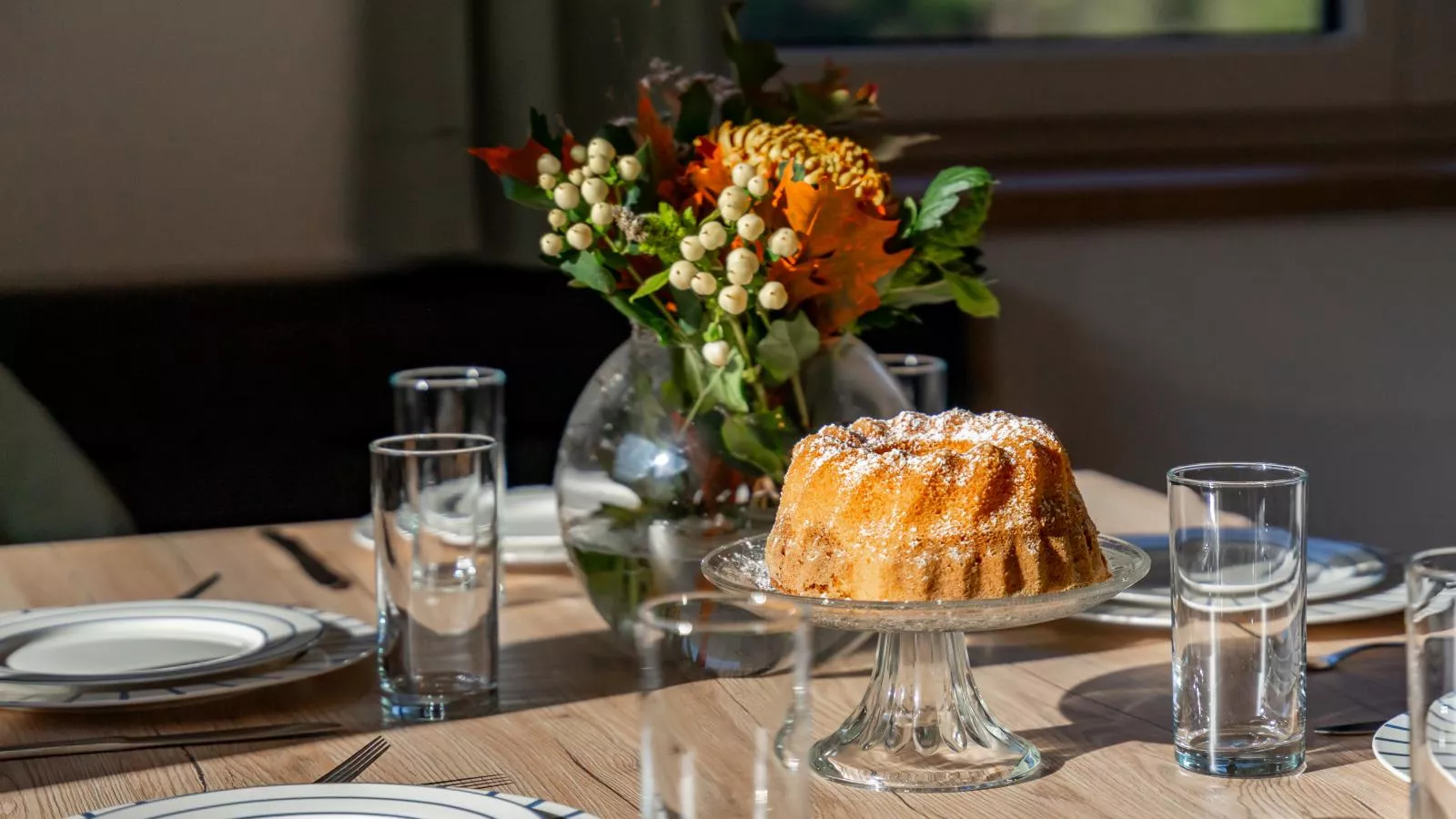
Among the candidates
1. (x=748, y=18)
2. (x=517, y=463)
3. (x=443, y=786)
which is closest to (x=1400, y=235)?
(x=748, y=18)

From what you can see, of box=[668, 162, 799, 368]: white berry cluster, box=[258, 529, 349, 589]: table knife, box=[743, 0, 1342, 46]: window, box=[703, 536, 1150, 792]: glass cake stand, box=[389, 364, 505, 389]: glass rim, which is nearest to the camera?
box=[703, 536, 1150, 792]: glass cake stand

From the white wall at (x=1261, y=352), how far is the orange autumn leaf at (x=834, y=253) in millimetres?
1633

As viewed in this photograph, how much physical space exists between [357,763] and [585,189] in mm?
366

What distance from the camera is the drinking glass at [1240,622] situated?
84 cm

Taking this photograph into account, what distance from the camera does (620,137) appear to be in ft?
3.71

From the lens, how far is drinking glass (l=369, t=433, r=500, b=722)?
100 cm

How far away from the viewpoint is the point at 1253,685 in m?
0.84

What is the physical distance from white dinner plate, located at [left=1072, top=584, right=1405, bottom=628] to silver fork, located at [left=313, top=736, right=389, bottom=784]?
0.46 meters

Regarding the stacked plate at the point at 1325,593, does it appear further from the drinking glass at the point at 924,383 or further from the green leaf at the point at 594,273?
the green leaf at the point at 594,273

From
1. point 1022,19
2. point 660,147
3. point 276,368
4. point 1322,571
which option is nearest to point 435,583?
point 660,147

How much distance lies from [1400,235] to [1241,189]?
287mm

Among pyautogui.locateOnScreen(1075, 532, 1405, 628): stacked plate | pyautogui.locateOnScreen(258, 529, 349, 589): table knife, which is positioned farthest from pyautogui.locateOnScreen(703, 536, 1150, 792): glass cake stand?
pyautogui.locateOnScreen(258, 529, 349, 589): table knife

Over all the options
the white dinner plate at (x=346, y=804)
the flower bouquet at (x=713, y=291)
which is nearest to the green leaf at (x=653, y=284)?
the flower bouquet at (x=713, y=291)

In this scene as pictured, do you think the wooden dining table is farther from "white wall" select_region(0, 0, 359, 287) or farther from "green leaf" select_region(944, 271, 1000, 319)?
"white wall" select_region(0, 0, 359, 287)
